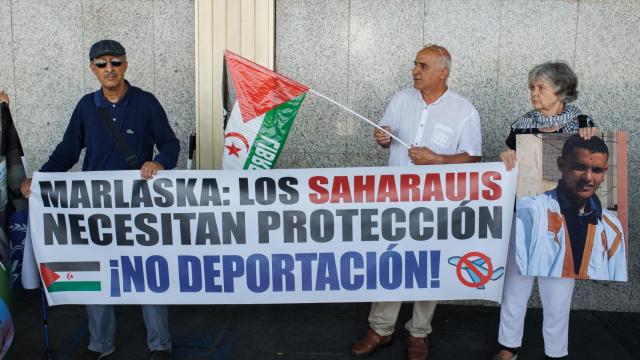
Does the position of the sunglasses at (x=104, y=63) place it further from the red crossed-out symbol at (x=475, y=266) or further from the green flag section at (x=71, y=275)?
the red crossed-out symbol at (x=475, y=266)

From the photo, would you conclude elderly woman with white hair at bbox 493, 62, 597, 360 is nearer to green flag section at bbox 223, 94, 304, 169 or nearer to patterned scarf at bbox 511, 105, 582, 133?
patterned scarf at bbox 511, 105, 582, 133

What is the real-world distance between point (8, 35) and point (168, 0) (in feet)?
4.56

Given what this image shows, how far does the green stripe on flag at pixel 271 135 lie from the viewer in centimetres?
393

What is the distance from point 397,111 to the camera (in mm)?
4133

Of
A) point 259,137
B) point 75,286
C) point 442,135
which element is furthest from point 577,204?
point 75,286

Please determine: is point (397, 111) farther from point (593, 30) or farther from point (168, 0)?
point (168, 0)

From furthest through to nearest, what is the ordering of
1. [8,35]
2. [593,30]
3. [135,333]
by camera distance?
1. [8,35]
2. [593,30]
3. [135,333]

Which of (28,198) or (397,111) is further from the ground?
(397,111)

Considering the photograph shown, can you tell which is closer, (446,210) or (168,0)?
(446,210)

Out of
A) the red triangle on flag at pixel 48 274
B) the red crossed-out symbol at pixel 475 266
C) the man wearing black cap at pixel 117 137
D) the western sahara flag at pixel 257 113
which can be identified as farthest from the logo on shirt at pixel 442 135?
the red triangle on flag at pixel 48 274

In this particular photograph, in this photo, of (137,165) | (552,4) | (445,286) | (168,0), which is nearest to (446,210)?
(445,286)

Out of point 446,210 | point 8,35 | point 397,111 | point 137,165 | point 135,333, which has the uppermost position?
point 8,35

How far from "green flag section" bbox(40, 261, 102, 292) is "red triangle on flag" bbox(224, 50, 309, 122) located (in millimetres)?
1337

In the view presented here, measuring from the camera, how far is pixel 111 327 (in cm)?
405
